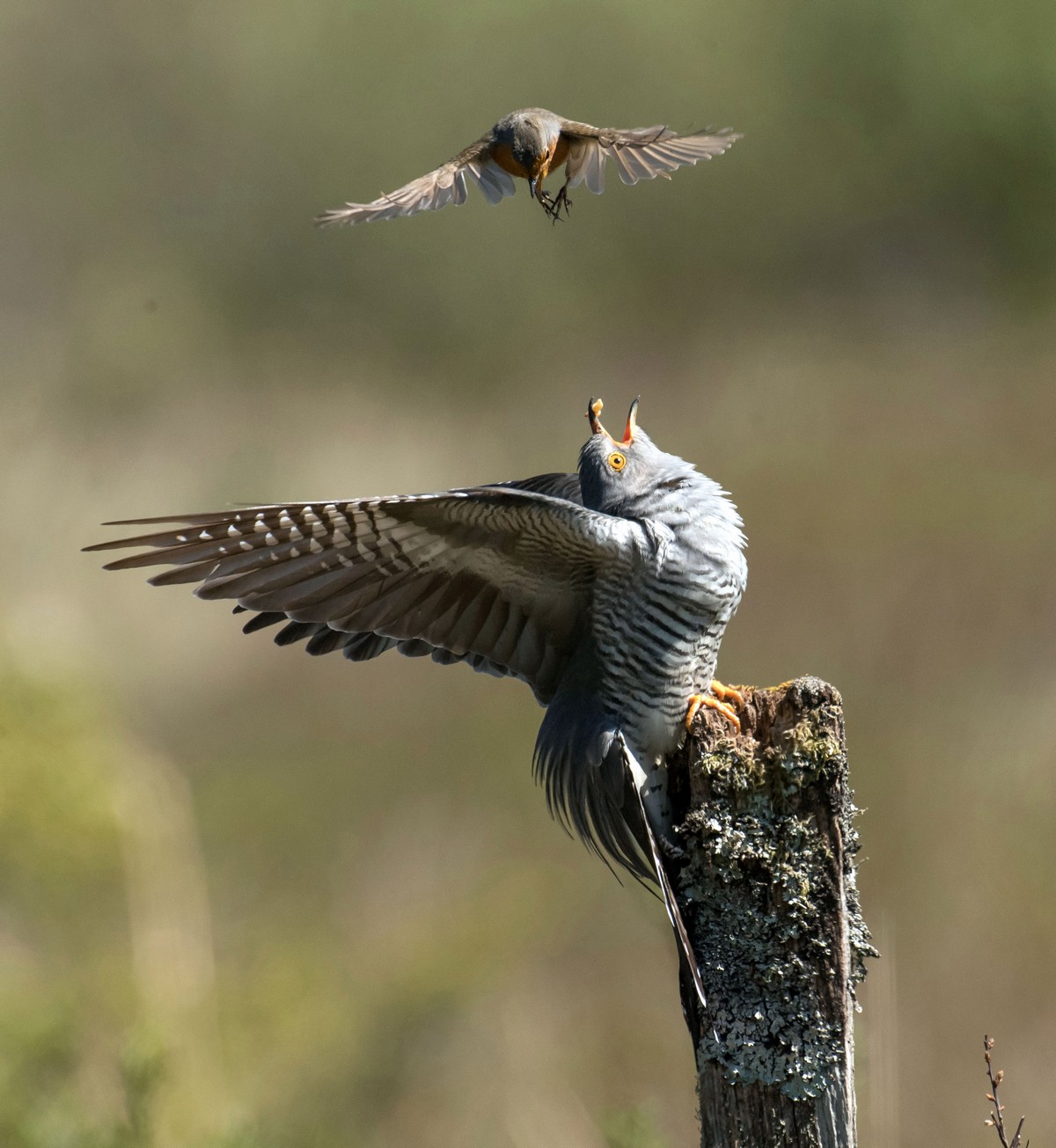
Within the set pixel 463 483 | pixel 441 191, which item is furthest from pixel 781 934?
pixel 463 483

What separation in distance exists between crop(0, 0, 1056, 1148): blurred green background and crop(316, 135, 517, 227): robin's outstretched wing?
6.29 ft

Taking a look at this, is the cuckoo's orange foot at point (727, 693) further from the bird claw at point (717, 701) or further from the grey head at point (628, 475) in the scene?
the grey head at point (628, 475)

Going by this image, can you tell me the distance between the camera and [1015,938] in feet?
21.5

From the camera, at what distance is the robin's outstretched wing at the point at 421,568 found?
2.90m

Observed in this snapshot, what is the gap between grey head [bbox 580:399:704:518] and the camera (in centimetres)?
329

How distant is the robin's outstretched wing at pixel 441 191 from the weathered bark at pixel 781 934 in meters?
1.65

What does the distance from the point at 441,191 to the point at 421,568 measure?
1143 mm

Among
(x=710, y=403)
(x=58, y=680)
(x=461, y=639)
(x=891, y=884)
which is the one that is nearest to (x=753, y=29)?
(x=710, y=403)

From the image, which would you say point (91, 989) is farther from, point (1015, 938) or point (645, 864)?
point (1015, 938)

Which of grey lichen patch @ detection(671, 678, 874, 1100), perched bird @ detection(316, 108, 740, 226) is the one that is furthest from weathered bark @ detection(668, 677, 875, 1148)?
perched bird @ detection(316, 108, 740, 226)

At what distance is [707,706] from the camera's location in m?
3.15

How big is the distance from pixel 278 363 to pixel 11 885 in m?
6.29

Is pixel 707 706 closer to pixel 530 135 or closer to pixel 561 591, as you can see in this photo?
pixel 561 591

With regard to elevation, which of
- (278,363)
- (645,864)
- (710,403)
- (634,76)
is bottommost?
(645,864)
